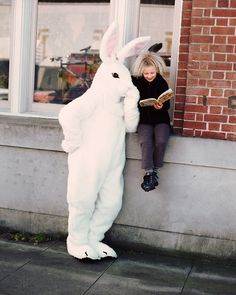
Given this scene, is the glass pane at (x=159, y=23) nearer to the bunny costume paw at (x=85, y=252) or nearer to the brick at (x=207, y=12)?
the brick at (x=207, y=12)

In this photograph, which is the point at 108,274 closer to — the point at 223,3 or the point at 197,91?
the point at 197,91

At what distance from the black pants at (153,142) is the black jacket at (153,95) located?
0.20 ft

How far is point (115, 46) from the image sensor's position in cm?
551

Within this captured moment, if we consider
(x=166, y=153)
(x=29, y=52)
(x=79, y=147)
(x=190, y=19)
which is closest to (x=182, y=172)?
(x=166, y=153)

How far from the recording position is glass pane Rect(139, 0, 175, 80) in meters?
6.03

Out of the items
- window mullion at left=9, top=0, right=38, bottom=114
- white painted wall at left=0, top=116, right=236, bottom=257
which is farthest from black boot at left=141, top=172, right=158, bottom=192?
window mullion at left=9, top=0, right=38, bottom=114

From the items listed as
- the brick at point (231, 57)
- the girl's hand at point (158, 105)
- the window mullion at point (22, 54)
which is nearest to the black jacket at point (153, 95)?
the girl's hand at point (158, 105)

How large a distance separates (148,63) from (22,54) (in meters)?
1.68

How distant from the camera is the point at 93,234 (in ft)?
18.6

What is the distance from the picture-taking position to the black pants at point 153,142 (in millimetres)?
5527

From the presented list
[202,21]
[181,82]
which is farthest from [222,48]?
[181,82]

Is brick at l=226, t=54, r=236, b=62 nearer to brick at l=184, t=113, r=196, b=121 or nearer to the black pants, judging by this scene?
brick at l=184, t=113, r=196, b=121

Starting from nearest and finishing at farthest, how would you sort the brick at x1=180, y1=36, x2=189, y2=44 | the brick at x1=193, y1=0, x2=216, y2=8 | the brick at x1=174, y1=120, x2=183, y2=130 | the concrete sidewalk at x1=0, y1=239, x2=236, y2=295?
the concrete sidewalk at x1=0, y1=239, x2=236, y2=295 < the brick at x1=193, y1=0, x2=216, y2=8 < the brick at x1=180, y1=36, x2=189, y2=44 < the brick at x1=174, y1=120, x2=183, y2=130

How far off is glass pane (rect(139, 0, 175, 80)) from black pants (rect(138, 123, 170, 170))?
34.2 inches
